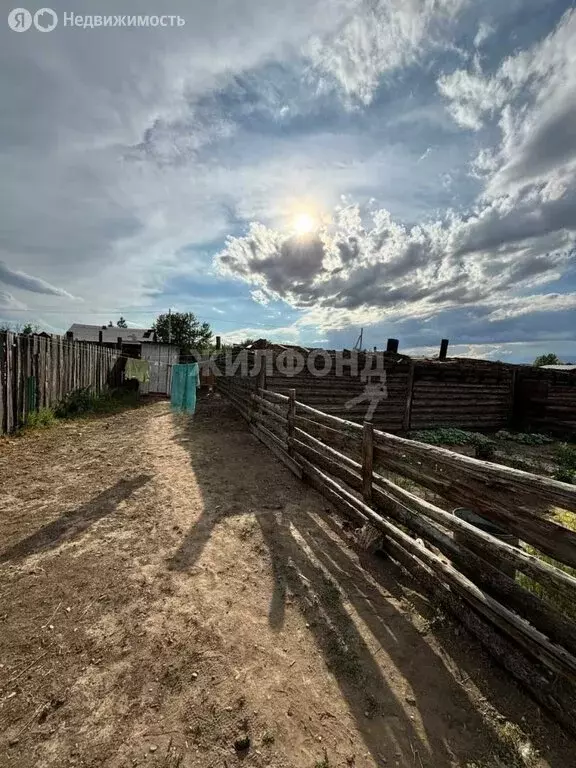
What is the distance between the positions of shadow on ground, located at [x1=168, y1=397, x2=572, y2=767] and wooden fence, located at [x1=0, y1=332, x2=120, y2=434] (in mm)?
5796

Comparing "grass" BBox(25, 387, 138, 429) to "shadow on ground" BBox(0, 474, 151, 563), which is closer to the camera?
"shadow on ground" BBox(0, 474, 151, 563)

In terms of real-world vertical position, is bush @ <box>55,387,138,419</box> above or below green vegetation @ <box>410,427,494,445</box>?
above

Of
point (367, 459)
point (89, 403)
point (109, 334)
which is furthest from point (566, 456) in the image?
point (109, 334)

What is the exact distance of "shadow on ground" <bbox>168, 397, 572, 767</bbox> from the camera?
6.83 ft

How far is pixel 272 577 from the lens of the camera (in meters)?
3.59

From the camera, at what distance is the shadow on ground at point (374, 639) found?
208 cm

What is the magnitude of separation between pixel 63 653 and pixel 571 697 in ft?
11.2

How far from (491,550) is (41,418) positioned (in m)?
10.2

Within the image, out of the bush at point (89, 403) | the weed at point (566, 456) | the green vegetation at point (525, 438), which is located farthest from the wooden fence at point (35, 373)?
Result: the green vegetation at point (525, 438)

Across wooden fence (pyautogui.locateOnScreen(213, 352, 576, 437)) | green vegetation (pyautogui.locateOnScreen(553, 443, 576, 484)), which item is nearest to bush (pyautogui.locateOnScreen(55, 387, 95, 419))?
wooden fence (pyautogui.locateOnScreen(213, 352, 576, 437))

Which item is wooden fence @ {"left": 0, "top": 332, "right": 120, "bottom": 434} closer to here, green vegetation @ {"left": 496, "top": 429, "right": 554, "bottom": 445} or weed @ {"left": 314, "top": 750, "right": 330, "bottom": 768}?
weed @ {"left": 314, "top": 750, "right": 330, "bottom": 768}

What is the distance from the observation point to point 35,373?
894cm

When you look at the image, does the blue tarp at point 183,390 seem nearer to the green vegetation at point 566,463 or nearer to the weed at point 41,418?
the weed at point 41,418

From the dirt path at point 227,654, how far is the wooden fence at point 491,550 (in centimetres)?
22
